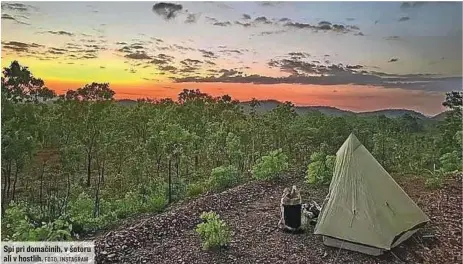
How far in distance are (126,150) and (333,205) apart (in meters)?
2.18

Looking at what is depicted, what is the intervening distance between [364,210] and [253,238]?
3.01 feet

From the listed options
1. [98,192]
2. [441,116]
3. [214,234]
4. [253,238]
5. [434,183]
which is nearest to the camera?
[214,234]

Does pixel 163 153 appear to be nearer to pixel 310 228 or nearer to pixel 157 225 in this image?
pixel 157 225

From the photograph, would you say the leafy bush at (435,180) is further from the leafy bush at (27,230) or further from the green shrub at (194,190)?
the leafy bush at (27,230)

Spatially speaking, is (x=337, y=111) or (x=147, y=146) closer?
A: (x=337, y=111)

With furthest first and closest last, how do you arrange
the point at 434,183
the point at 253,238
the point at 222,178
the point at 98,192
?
the point at 222,178 → the point at 434,183 → the point at 98,192 → the point at 253,238

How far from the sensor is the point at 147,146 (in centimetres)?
544

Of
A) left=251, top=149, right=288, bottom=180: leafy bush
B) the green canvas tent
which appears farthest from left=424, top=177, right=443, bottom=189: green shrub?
left=251, top=149, right=288, bottom=180: leafy bush

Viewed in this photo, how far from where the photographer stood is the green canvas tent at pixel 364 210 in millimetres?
4023

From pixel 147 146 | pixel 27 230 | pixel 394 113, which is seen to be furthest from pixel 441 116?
pixel 27 230

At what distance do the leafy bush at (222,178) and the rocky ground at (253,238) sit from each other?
28 cm

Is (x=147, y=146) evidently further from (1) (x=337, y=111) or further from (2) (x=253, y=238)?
(1) (x=337, y=111)

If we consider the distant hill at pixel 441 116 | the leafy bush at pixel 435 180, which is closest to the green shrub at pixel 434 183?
the leafy bush at pixel 435 180

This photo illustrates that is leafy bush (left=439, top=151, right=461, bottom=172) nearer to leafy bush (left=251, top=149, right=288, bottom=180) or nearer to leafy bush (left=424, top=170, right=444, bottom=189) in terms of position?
leafy bush (left=424, top=170, right=444, bottom=189)
